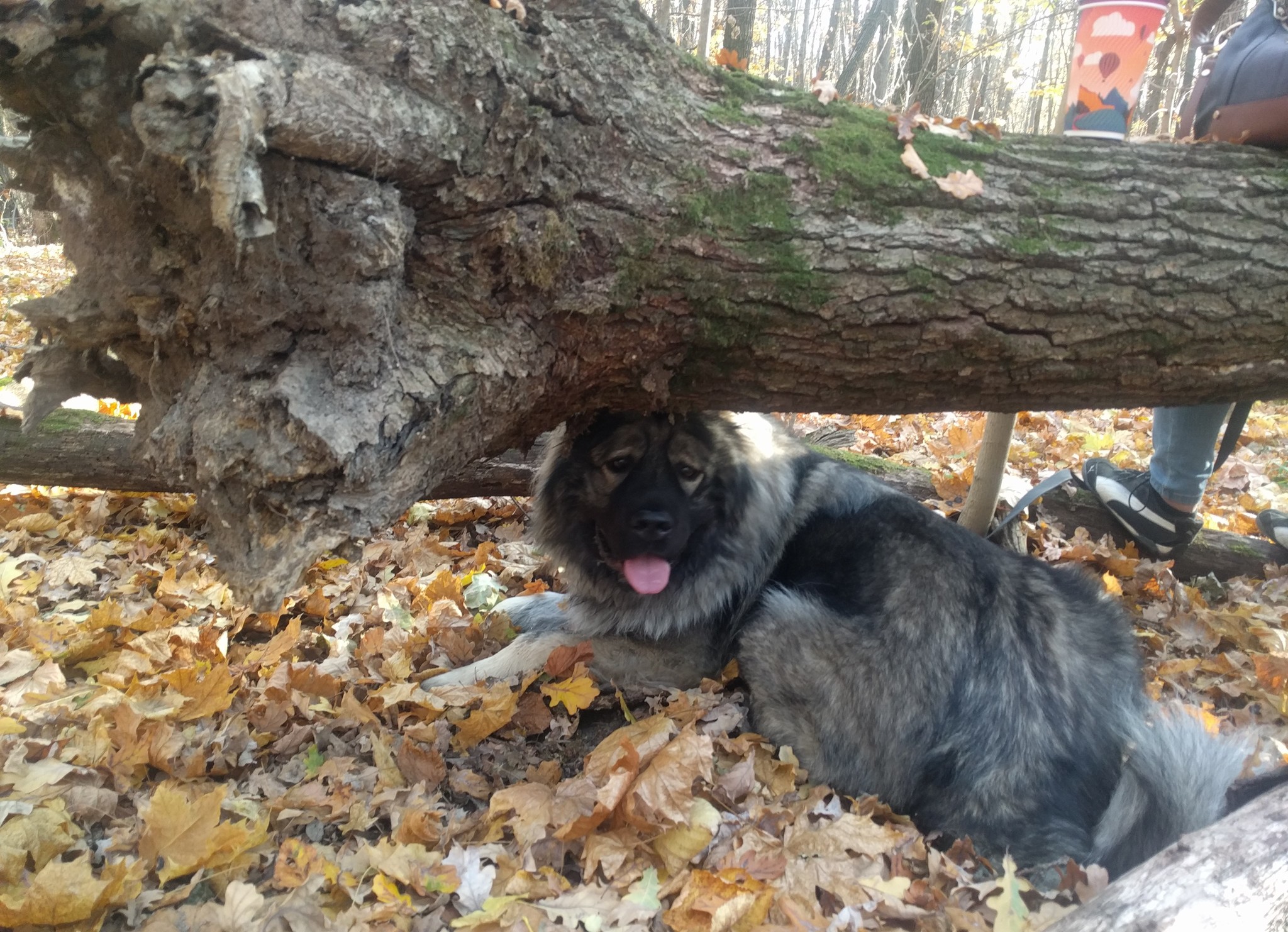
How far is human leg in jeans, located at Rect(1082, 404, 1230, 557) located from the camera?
4.34 metres

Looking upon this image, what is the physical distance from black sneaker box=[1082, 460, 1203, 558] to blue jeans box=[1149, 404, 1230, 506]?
84 millimetres

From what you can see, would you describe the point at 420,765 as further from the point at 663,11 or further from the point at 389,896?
the point at 663,11

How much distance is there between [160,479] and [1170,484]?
5.45 meters

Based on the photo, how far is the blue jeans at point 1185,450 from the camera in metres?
4.29

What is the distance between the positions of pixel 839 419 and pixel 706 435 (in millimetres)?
3864

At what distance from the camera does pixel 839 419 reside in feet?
23.7

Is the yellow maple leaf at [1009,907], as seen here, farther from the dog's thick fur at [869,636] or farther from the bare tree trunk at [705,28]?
the bare tree trunk at [705,28]

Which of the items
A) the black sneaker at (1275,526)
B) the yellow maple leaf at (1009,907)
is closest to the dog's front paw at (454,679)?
the yellow maple leaf at (1009,907)

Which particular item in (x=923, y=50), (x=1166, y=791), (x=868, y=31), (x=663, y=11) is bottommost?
(x=1166, y=791)

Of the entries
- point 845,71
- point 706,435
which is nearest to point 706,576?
point 706,435

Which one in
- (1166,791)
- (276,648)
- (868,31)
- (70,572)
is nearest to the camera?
(1166,791)

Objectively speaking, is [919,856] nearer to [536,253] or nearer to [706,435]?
[706,435]

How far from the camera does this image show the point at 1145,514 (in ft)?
15.1

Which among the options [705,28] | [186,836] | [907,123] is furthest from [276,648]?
[705,28]
